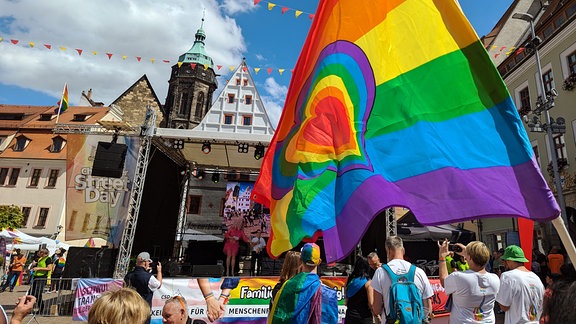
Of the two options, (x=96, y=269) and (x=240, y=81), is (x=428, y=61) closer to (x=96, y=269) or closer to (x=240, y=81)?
(x=96, y=269)

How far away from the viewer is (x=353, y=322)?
12.8 ft

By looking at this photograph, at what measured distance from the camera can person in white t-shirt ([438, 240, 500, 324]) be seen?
10.8 ft

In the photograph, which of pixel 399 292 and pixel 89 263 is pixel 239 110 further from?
pixel 399 292

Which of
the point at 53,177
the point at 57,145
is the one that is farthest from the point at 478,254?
the point at 57,145

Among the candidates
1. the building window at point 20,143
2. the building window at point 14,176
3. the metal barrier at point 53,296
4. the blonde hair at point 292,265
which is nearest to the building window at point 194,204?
the metal barrier at point 53,296

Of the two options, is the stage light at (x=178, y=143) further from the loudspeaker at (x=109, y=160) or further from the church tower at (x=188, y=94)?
the church tower at (x=188, y=94)

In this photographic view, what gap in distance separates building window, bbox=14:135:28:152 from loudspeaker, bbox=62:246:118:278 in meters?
28.9

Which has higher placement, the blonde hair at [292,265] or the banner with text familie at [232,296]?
the blonde hair at [292,265]

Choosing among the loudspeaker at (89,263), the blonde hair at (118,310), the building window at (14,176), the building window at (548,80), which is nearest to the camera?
the blonde hair at (118,310)

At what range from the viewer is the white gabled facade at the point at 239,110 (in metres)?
25.5

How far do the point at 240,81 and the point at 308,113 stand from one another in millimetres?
23688

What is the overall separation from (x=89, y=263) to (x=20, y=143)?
29993mm

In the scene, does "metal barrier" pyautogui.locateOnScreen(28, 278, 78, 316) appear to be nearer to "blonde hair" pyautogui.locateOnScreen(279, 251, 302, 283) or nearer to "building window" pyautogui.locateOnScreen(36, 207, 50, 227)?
"blonde hair" pyautogui.locateOnScreen(279, 251, 302, 283)

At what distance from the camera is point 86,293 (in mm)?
8195
